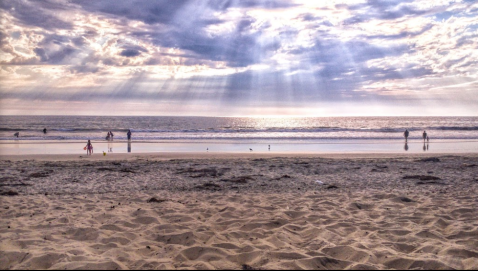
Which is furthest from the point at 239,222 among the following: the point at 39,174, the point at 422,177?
the point at 39,174

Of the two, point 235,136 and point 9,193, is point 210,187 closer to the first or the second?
point 9,193

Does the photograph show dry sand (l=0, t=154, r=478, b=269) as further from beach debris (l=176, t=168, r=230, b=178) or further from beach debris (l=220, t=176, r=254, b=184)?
beach debris (l=176, t=168, r=230, b=178)

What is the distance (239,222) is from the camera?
6.47m

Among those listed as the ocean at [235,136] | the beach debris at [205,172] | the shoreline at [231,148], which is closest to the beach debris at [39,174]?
the beach debris at [205,172]

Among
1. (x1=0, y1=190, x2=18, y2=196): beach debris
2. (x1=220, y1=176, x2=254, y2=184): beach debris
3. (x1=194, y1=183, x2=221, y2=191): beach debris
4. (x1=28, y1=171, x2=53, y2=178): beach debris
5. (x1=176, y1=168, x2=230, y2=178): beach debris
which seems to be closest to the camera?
(x1=0, y1=190, x2=18, y2=196): beach debris

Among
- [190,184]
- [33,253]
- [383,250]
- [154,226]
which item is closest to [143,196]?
[190,184]

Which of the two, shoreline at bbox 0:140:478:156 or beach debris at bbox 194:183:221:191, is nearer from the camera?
beach debris at bbox 194:183:221:191

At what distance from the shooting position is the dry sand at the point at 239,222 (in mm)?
4617

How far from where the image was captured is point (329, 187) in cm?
1014

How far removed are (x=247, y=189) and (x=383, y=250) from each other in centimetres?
542

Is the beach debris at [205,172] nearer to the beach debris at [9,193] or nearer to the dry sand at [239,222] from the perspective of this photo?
the dry sand at [239,222]

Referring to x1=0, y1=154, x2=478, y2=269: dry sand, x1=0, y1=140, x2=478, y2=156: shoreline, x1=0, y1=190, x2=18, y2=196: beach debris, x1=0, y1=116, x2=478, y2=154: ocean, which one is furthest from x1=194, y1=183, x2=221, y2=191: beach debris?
x1=0, y1=116, x2=478, y2=154: ocean

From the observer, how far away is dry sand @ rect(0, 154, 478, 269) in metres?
4.62

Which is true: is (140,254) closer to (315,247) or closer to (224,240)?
(224,240)
